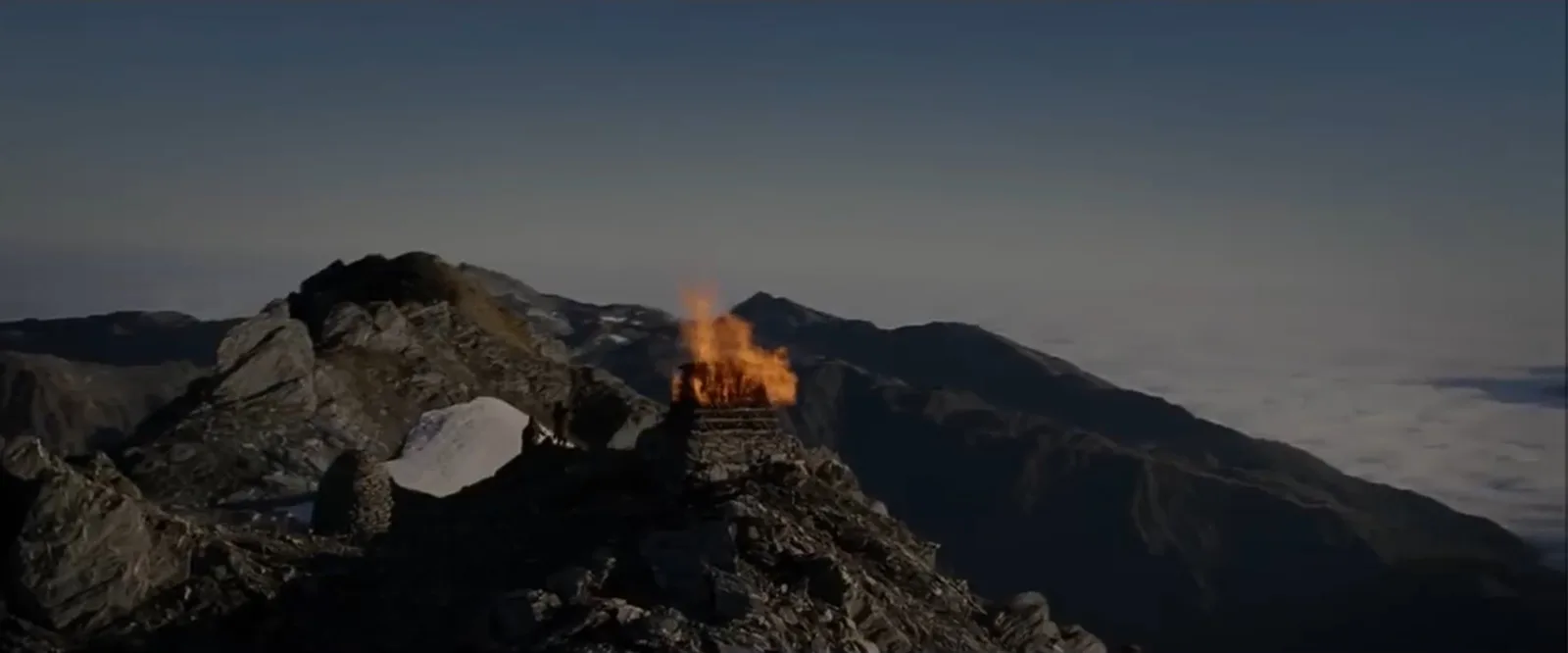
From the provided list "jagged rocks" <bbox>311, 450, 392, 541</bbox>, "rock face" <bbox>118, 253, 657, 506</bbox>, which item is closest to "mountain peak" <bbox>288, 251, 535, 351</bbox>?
"rock face" <bbox>118, 253, 657, 506</bbox>

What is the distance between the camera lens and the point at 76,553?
278 ft

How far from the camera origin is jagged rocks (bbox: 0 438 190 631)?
84.4 m

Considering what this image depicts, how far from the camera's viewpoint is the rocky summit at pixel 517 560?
3108 inches

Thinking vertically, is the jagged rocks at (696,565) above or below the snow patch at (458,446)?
below

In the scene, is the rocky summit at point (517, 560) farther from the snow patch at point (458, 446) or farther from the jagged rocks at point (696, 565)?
the snow patch at point (458, 446)

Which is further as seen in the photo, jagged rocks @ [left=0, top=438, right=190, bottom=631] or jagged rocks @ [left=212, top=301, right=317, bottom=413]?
jagged rocks @ [left=212, top=301, right=317, bottom=413]

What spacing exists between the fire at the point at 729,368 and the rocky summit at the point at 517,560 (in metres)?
1.11

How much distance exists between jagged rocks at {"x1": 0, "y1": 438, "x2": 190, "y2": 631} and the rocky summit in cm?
9

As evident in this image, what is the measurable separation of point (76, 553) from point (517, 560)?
18.3m

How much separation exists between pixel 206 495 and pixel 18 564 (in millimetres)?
29382

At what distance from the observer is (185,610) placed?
86.1m

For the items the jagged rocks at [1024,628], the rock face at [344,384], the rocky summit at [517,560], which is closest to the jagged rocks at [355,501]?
the rocky summit at [517,560]

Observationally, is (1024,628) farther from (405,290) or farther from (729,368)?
(405,290)

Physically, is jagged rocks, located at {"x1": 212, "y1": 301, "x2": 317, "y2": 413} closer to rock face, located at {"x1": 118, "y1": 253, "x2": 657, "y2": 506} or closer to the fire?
rock face, located at {"x1": 118, "y1": 253, "x2": 657, "y2": 506}
